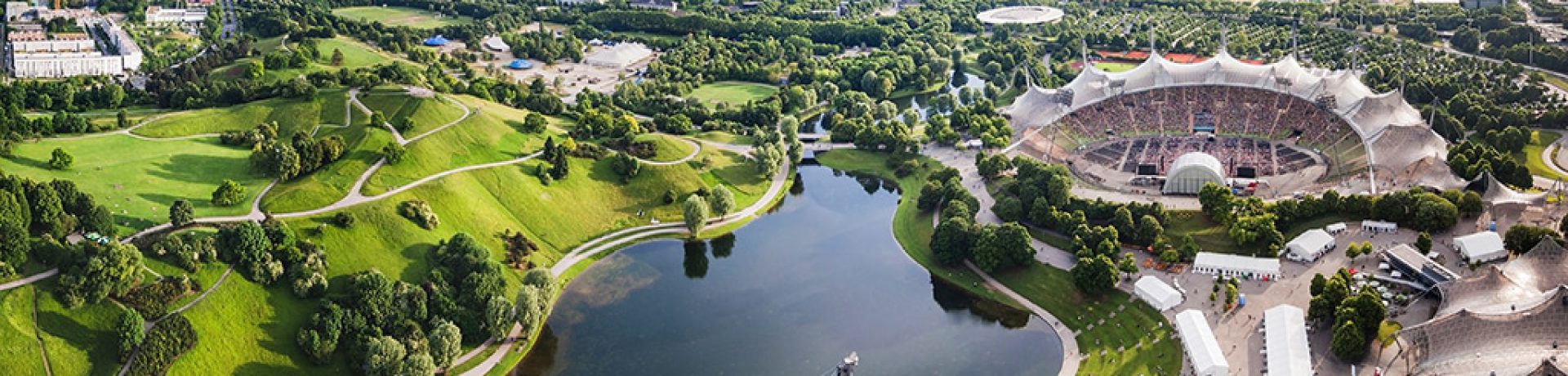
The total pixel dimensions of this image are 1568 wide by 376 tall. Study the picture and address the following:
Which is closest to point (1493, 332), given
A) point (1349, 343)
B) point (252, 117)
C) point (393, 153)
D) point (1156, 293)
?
point (1349, 343)

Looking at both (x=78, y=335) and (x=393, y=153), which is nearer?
(x=78, y=335)

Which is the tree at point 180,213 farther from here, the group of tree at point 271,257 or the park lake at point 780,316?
the park lake at point 780,316

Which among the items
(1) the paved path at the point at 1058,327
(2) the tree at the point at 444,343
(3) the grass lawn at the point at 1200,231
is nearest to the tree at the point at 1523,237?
(3) the grass lawn at the point at 1200,231

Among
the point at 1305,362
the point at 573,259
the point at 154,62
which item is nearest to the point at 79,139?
the point at 573,259

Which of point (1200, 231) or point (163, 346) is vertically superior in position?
point (1200, 231)

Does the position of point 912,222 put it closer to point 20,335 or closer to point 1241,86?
point 1241,86

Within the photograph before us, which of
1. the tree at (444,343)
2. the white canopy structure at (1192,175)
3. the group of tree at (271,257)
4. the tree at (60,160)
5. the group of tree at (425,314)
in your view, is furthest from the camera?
the white canopy structure at (1192,175)

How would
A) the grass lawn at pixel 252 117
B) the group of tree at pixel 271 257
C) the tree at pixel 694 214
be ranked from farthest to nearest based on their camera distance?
the grass lawn at pixel 252 117, the tree at pixel 694 214, the group of tree at pixel 271 257
